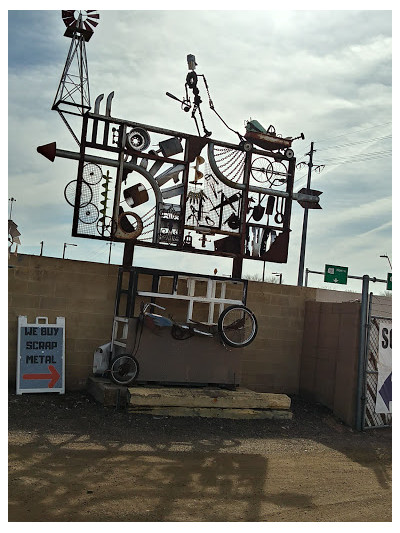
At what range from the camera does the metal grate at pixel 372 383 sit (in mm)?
9617

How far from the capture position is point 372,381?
973 cm

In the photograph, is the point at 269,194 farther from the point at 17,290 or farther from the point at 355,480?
the point at 355,480

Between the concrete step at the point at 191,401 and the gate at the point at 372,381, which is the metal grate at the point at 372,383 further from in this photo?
the concrete step at the point at 191,401

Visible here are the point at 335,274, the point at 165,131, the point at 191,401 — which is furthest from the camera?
the point at 335,274

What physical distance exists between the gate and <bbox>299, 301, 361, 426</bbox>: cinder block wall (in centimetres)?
20

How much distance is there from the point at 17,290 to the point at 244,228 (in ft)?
13.9

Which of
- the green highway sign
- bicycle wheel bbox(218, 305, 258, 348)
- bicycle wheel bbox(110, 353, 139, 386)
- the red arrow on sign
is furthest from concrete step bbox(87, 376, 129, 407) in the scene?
the green highway sign

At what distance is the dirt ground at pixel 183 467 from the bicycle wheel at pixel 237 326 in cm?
135

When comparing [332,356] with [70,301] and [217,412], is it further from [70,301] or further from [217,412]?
[70,301]

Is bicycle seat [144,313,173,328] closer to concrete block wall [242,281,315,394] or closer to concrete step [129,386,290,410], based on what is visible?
concrete step [129,386,290,410]

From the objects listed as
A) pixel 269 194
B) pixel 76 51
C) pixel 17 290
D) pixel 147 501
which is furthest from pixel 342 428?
pixel 76 51

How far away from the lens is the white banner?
32.0ft

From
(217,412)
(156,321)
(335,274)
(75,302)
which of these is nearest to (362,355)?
(217,412)

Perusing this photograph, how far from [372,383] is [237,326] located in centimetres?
249
